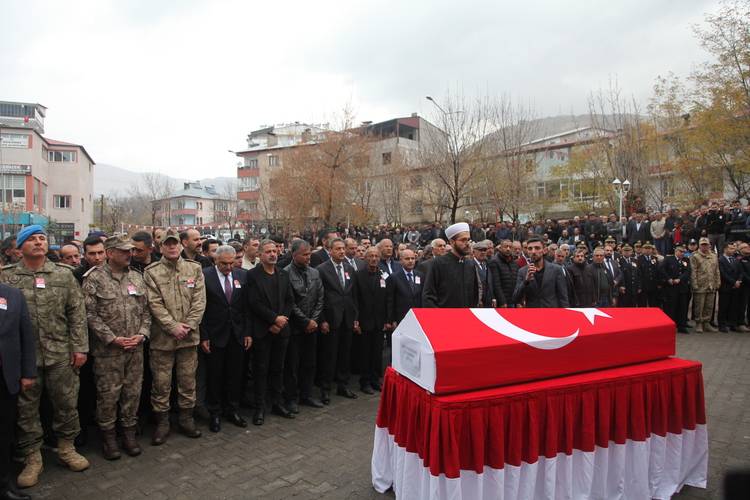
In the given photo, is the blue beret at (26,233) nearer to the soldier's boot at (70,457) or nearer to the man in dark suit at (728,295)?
the soldier's boot at (70,457)

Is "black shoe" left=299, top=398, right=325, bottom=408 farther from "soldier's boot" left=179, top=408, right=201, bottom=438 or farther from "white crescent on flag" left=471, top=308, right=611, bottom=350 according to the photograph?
"white crescent on flag" left=471, top=308, right=611, bottom=350

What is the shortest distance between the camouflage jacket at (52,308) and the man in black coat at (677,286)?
11.5 m

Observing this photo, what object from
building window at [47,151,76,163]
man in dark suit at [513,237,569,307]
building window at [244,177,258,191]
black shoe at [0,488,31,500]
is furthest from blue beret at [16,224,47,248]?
building window at [47,151,76,163]

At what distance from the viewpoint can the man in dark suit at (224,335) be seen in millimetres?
5336

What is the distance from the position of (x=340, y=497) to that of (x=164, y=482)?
1.54 meters

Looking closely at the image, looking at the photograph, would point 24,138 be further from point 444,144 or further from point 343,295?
point 343,295

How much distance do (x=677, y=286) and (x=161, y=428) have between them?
36.4ft

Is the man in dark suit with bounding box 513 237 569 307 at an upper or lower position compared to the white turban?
lower

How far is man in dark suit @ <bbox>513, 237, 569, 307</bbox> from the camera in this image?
641cm

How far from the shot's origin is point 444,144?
21188mm

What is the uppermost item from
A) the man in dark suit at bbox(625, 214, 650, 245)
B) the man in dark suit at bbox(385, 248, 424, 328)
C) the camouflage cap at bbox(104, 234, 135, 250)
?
→ the man in dark suit at bbox(625, 214, 650, 245)

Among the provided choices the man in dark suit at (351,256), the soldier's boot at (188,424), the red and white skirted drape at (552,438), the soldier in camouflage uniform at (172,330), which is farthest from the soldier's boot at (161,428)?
the man in dark suit at (351,256)

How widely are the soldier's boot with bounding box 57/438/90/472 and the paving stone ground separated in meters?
0.07

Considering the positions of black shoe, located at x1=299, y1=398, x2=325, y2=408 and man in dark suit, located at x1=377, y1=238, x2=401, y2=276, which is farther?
man in dark suit, located at x1=377, y1=238, x2=401, y2=276
